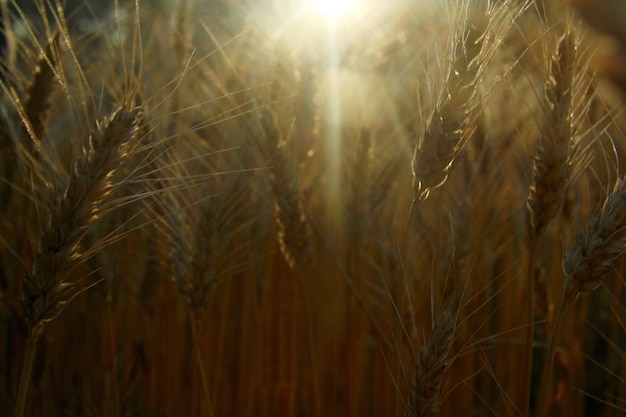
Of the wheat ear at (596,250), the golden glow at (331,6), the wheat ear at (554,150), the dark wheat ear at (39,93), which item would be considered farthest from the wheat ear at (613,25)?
the dark wheat ear at (39,93)

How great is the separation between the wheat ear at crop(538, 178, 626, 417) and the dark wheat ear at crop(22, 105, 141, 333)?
2.54 ft

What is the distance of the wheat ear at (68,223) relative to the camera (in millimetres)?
929

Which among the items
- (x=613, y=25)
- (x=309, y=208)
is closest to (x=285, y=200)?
(x=309, y=208)

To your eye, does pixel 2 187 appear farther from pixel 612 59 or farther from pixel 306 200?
pixel 612 59

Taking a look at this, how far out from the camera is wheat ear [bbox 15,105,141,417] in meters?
0.93

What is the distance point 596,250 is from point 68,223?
33.6 inches

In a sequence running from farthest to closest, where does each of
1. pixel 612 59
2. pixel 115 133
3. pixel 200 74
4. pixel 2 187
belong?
pixel 612 59 < pixel 200 74 < pixel 2 187 < pixel 115 133

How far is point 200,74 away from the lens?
2.32 metres

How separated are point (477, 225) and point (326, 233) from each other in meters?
0.85

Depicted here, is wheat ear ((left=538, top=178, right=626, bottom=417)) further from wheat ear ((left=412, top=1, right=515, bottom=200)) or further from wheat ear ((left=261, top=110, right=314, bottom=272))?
wheat ear ((left=261, top=110, right=314, bottom=272))

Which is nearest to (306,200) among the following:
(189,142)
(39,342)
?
(189,142)

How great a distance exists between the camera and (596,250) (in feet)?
3.32

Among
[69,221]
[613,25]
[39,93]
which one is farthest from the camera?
[613,25]

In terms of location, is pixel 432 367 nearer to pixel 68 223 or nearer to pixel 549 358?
pixel 549 358
